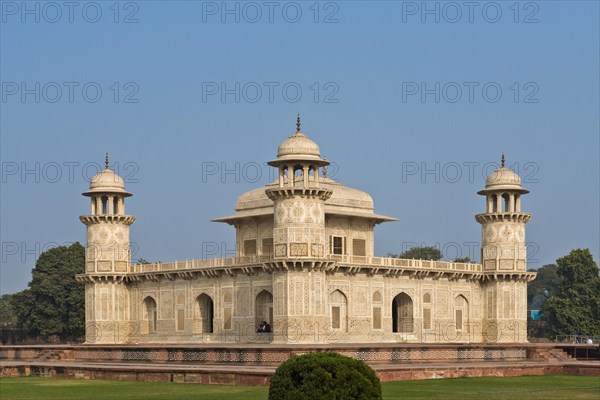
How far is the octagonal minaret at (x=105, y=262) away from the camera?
53.6 metres

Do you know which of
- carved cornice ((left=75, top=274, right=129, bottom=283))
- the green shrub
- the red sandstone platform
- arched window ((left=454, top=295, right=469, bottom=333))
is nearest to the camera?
the green shrub

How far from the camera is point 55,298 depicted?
221 feet

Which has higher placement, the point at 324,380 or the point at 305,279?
the point at 305,279

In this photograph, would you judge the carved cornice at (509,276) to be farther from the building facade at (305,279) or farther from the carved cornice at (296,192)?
the carved cornice at (296,192)

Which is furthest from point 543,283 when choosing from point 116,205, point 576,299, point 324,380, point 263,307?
point 324,380

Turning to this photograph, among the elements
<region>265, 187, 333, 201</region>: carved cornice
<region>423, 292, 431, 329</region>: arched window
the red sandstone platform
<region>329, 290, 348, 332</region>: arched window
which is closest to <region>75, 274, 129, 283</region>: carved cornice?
the red sandstone platform

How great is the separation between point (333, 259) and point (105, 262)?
12.8m

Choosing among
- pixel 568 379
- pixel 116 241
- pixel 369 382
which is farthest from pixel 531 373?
pixel 116 241

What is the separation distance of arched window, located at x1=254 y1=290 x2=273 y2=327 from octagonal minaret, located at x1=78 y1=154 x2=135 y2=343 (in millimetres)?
8700

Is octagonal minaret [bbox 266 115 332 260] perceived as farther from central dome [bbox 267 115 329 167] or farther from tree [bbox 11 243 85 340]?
tree [bbox 11 243 85 340]

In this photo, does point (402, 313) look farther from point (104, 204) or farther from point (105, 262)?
point (104, 204)

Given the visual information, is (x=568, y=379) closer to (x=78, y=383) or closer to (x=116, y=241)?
(x=78, y=383)

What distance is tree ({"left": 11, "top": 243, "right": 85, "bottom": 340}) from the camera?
6669 cm

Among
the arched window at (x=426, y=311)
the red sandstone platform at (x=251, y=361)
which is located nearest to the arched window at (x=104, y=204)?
the red sandstone platform at (x=251, y=361)
